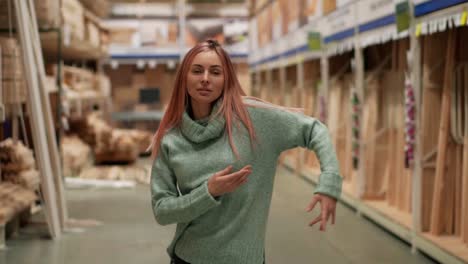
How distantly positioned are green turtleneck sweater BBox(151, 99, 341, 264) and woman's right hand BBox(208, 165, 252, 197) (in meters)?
0.11

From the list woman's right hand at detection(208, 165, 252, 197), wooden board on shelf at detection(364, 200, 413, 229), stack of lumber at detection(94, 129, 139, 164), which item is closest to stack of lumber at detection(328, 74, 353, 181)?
wooden board on shelf at detection(364, 200, 413, 229)

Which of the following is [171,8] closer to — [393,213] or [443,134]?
[393,213]

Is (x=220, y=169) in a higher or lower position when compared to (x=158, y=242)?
higher

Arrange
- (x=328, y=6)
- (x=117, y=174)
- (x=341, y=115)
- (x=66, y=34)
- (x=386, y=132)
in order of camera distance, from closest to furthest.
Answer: (x=386, y=132) → (x=328, y=6) → (x=66, y=34) → (x=341, y=115) → (x=117, y=174)

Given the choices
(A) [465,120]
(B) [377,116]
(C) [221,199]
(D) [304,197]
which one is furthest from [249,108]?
(D) [304,197]

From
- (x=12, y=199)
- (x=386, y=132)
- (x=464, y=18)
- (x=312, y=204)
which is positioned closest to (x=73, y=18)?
(x=12, y=199)

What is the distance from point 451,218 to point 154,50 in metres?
8.84

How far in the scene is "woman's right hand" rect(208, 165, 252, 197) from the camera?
160 centimetres

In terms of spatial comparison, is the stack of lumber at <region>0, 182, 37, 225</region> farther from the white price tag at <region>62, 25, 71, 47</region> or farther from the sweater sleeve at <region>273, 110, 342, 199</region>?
the sweater sleeve at <region>273, 110, 342, 199</region>

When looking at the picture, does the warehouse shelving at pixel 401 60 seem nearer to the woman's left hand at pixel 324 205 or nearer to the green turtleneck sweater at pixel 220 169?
the green turtleneck sweater at pixel 220 169

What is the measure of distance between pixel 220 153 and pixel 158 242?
2.86 meters

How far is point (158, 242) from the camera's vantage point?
4.50 meters

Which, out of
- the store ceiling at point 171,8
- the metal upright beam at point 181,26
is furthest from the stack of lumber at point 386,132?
the store ceiling at point 171,8

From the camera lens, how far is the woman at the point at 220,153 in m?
1.79
